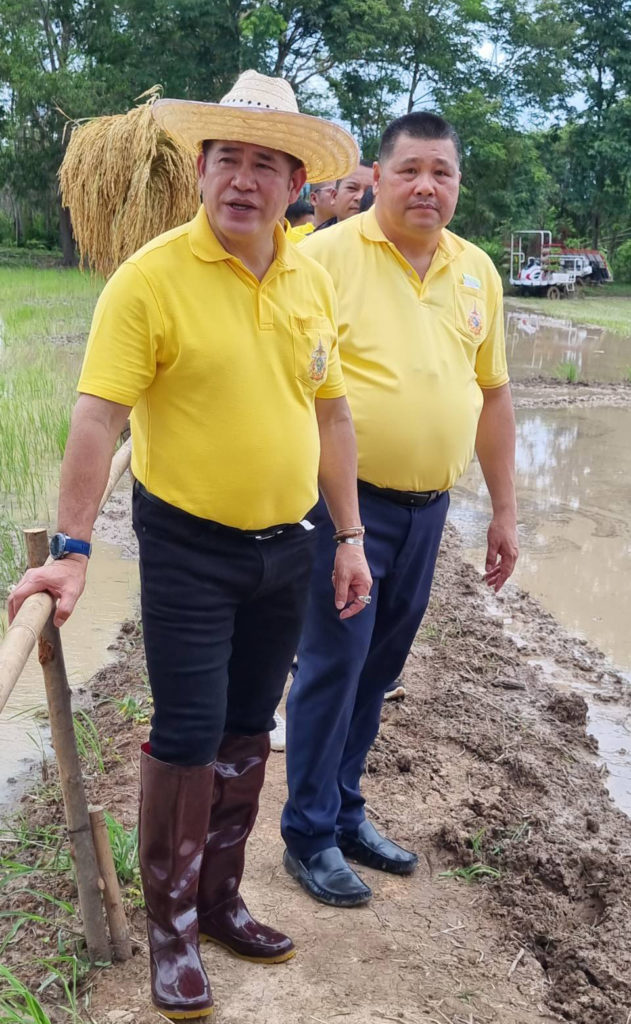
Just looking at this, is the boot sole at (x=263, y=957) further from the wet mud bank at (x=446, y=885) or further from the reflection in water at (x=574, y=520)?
the reflection in water at (x=574, y=520)

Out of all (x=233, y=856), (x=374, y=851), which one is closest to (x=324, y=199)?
(x=374, y=851)

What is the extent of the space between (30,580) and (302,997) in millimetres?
1060

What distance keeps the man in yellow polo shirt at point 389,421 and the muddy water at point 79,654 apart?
1.24m

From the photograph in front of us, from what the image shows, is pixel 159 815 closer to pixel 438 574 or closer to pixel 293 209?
pixel 438 574

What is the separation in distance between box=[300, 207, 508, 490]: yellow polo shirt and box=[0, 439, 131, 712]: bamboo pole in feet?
3.24

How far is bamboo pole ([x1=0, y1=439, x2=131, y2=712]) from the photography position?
1.56 metres

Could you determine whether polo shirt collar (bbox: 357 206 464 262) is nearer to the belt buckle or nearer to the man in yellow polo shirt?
the man in yellow polo shirt

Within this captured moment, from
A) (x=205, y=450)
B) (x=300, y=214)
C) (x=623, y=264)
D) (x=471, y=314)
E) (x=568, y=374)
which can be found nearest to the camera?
(x=205, y=450)

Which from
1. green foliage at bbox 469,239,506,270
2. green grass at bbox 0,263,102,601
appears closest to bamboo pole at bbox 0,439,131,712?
green grass at bbox 0,263,102,601

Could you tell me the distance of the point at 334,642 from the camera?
2.49 meters

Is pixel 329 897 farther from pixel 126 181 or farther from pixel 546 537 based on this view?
pixel 546 537

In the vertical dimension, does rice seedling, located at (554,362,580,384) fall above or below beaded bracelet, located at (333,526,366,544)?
below

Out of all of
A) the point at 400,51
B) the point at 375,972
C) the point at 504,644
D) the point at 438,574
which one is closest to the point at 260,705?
the point at 375,972

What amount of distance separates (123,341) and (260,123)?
1.68 ft
